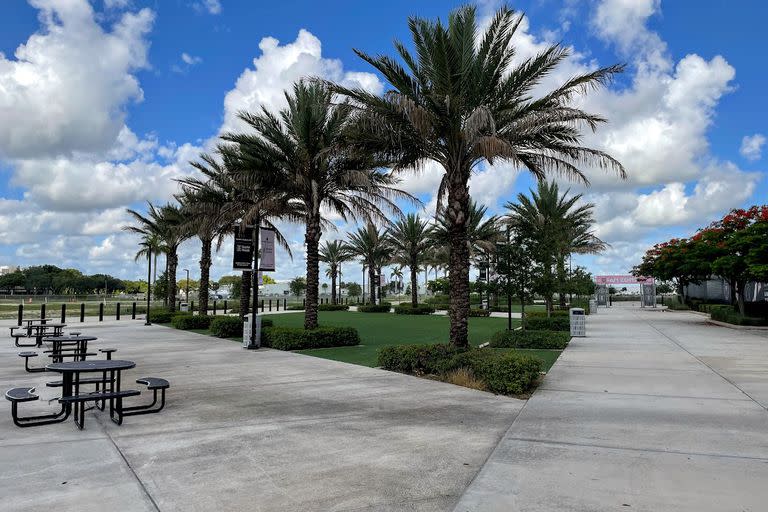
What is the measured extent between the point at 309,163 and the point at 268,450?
12.2 metres

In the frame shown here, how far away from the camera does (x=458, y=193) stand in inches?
483

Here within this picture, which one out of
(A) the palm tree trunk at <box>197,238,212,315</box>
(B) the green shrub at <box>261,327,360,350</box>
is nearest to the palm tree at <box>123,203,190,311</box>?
(A) the palm tree trunk at <box>197,238,212,315</box>

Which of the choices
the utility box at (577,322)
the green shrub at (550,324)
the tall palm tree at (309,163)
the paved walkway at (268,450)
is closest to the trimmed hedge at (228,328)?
the tall palm tree at (309,163)

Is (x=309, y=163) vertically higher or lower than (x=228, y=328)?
higher

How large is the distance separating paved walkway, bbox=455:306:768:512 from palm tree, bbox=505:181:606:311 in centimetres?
955

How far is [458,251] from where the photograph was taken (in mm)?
12203

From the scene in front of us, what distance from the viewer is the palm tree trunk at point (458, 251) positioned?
11922mm

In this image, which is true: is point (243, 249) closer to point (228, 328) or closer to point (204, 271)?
point (228, 328)

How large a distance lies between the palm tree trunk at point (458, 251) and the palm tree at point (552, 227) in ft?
29.7

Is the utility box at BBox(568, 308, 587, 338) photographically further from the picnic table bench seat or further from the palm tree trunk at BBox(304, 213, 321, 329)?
the picnic table bench seat

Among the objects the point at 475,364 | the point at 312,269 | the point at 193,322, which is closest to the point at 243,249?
the point at 312,269

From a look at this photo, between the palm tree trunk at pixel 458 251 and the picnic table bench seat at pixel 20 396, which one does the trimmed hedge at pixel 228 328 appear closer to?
the palm tree trunk at pixel 458 251

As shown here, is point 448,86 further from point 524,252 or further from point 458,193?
point 524,252

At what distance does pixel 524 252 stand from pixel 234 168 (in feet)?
37.0
